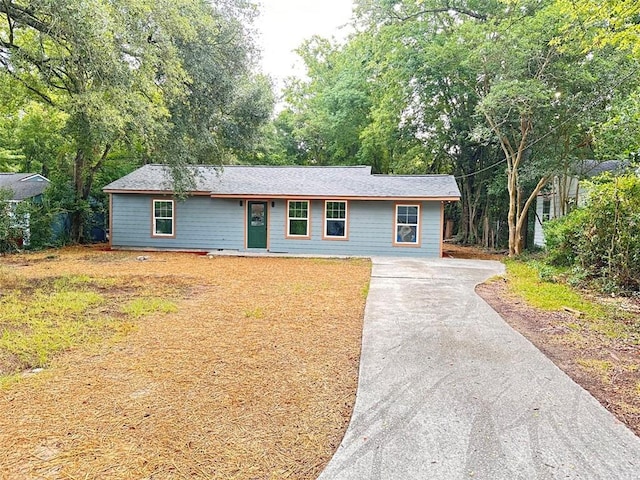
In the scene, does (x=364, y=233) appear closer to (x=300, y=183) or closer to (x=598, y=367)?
(x=300, y=183)

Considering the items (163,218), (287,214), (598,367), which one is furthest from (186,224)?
(598,367)

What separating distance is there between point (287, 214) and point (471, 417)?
455 inches

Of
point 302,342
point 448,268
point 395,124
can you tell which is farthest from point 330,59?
point 302,342

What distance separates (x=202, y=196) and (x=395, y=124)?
9035 mm

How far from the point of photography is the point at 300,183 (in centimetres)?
1449

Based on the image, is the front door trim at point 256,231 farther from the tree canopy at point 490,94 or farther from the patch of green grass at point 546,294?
the patch of green grass at point 546,294

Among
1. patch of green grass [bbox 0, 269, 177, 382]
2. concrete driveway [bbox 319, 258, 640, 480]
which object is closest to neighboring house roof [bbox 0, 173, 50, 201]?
patch of green grass [bbox 0, 269, 177, 382]

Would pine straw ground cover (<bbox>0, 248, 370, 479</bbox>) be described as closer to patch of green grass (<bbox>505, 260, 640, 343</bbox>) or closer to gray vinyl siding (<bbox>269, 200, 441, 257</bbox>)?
patch of green grass (<bbox>505, 260, 640, 343</bbox>)

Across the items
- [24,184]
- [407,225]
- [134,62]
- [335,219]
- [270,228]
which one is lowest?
[270,228]

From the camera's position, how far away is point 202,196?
46.9 feet

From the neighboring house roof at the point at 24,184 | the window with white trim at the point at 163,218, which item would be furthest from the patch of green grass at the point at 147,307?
the neighboring house roof at the point at 24,184

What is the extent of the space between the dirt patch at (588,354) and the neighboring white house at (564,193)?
25.9 feet

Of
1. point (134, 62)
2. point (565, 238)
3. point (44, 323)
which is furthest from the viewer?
point (565, 238)

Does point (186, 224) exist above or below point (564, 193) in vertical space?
below
